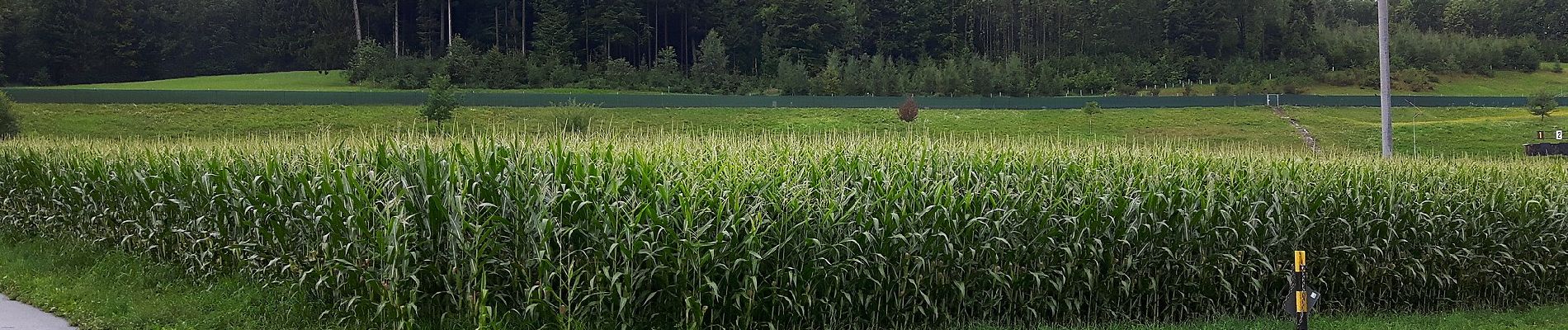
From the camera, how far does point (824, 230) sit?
883cm

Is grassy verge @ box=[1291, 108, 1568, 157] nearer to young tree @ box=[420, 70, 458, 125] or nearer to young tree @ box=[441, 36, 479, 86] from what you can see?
young tree @ box=[420, 70, 458, 125]

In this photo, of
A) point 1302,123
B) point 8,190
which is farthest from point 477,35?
point 8,190

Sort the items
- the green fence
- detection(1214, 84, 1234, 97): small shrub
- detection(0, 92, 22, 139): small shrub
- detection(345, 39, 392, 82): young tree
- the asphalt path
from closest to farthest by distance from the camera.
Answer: the asphalt path, detection(0, 92, 22, 139): small shrub, the green fence, detection(345, 39, 392, 82): young tree, detection(1214, 84, 1234, 97): small shrub

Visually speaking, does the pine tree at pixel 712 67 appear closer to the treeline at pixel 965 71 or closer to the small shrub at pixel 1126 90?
the treeline at pixel 965 71

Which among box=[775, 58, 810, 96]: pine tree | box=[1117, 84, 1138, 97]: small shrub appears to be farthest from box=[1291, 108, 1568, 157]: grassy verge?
box=[775, 58, 810, 96]: pine tree

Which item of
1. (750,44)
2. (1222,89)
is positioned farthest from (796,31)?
(1222,89)

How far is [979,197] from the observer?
31.6 feet

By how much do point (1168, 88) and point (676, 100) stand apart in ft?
123

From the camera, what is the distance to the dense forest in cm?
6700

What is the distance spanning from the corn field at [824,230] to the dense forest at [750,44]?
180 feet

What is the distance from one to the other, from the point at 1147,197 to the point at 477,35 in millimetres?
75732

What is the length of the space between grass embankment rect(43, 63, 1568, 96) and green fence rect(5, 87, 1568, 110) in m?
8.91

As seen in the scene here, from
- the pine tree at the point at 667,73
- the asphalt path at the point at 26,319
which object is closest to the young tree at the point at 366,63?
the pine tree at the point at 667,73

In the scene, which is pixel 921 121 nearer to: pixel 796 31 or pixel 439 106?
pixel 439 106
